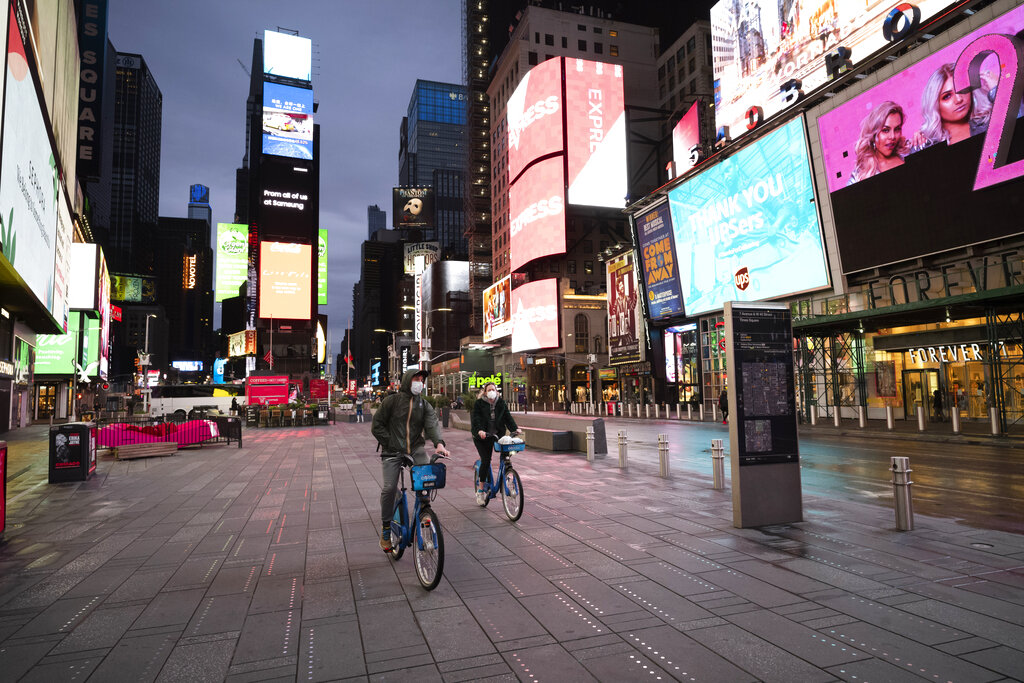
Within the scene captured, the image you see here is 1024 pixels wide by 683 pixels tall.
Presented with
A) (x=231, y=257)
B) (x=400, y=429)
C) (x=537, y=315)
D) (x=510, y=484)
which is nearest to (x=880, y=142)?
(x=510, y=484)

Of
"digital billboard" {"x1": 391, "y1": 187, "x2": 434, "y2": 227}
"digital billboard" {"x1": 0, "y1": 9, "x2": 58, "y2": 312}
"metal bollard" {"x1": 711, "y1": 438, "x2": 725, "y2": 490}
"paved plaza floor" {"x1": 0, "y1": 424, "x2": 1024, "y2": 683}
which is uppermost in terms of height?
"digital billboard" {"x1": 391, "y1": 187, "x2": 434, "y2": 227}

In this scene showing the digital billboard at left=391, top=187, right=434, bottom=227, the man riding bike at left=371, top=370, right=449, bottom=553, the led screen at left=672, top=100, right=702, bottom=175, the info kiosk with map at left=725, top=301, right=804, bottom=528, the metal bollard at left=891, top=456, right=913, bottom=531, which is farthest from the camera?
the digital billboard at left=391, top=187, right=434, bottom=227

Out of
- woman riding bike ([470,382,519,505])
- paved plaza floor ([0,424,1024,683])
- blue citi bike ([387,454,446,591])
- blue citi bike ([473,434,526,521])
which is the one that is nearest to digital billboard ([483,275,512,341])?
woman riding bike ([470,382,519,505])

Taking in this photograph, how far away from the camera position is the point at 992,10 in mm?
18781

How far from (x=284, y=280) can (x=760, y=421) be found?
83.9 m

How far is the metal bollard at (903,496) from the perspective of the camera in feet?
23.6

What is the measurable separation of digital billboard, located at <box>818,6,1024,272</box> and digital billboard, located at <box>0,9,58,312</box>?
1047 inches

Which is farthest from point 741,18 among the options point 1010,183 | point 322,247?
point 322,247

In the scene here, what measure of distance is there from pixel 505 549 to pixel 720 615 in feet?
9.28

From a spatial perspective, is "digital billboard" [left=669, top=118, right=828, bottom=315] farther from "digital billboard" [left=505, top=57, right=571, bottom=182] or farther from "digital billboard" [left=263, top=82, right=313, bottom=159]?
"digital billboard" [left=263, top=82, right=313, bottom=159]

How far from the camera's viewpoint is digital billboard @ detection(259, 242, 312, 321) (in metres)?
81.2

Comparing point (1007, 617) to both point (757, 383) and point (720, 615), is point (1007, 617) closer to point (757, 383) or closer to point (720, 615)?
point (720, 615)

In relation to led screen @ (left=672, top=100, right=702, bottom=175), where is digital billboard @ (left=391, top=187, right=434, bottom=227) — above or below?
above

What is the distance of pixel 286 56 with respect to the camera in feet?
304
